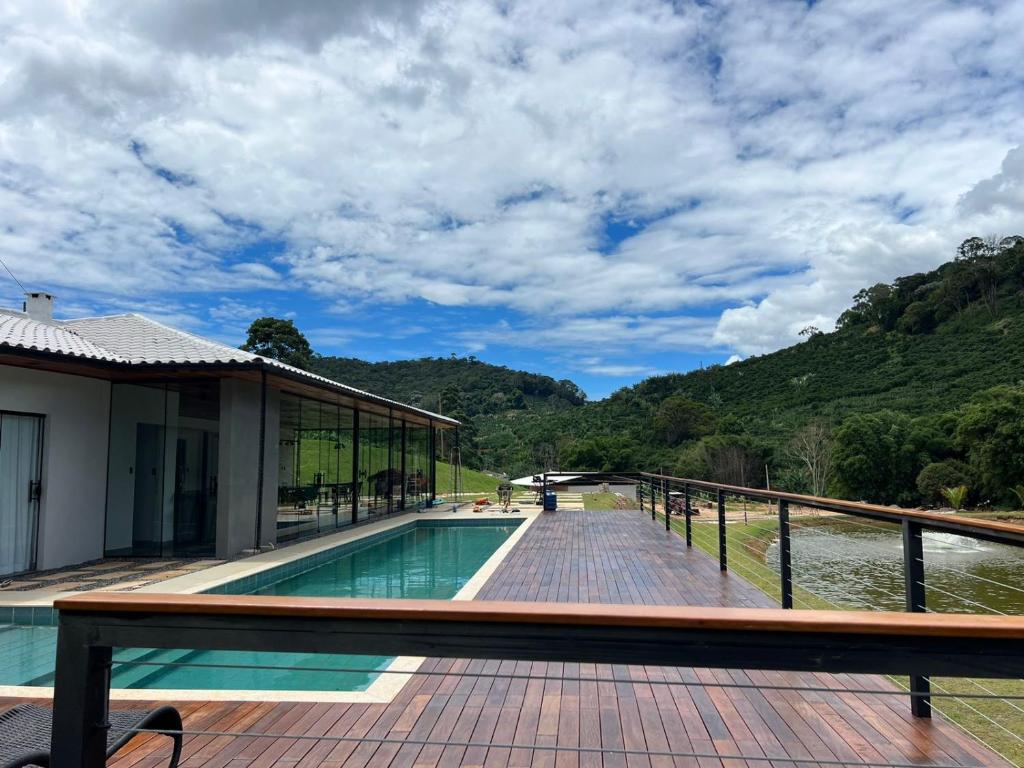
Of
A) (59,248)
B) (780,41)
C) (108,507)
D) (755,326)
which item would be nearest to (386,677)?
(108,507)

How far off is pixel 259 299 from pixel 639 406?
26.7 meters

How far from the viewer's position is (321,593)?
271 inches

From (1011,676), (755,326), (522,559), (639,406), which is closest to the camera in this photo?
(1011,676)

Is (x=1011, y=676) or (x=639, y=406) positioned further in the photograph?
(x=639, y=406)

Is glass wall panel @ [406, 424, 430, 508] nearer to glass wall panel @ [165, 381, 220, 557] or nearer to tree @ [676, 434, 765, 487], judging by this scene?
glass wall panel @ [165, 381, 220, 557]

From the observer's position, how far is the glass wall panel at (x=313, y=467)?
9.81 metres

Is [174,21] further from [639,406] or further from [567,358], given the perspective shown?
[567,358]

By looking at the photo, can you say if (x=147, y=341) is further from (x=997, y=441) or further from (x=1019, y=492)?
(x=1019, y=492)

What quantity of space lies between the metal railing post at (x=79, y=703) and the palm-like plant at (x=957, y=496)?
100ft

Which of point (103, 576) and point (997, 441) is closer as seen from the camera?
point (103, 576)

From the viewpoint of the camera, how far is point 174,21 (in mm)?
7500

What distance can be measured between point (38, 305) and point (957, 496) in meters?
30.2

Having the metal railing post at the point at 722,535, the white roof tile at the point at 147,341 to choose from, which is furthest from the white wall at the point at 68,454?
the metal railing post at the point at 722,535

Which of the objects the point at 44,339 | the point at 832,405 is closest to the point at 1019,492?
the point at 832,405
